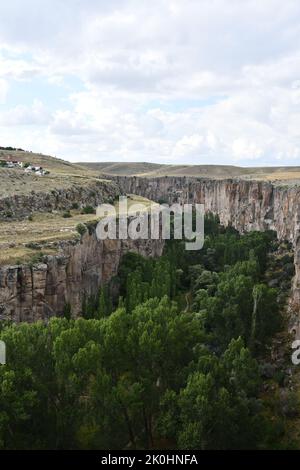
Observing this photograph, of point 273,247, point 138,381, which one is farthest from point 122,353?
point 273,247

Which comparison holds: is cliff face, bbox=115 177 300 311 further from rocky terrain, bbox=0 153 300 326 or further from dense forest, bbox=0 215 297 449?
dense forest, bbox=0 215 297 449

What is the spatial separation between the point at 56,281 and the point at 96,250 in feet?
40.8

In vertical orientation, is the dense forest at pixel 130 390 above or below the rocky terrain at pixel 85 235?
below

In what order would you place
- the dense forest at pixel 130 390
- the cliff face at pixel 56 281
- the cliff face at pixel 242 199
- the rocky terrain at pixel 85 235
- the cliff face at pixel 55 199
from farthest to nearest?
the cliff face at pixel 242 199 → the cliff face at pixel 55 199 → the rocky terrain at pixel 85 235 → the cliff face at pixel 56 281 → the dense forest at pixel 130 390

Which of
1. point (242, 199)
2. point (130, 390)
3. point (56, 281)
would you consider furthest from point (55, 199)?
point (242, 199)

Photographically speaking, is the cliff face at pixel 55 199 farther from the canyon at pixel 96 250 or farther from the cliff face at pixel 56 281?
the cliff face at pixel 56 281

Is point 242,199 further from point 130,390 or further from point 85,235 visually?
point 130,390

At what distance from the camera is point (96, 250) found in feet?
177

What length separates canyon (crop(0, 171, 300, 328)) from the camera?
38156 millimetres

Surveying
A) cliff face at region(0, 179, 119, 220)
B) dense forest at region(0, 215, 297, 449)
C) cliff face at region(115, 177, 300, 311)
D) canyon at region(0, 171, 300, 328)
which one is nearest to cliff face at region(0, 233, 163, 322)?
canyon at region(0, 171, 300, 328)

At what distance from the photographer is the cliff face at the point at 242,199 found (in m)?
80.0

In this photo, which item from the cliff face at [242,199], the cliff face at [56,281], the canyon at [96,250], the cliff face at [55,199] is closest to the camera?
the cliff face at [56,281]

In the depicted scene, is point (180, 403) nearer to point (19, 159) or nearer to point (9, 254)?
point (9, 254)

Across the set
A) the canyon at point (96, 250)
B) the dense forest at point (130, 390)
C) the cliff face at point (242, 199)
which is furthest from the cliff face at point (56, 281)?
the cliff face at point (242, 199)
